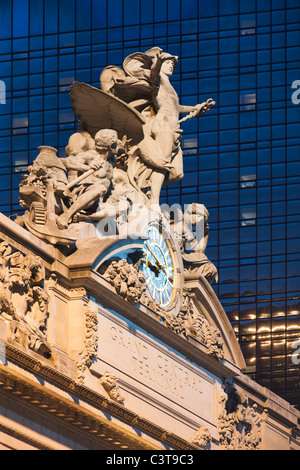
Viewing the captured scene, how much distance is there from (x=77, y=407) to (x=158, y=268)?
9760 mm

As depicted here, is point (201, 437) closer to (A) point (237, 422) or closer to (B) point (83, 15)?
(A) point (237, 422)

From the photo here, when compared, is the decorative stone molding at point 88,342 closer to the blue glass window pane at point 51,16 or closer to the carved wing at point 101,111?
the carved wing at point 101,111

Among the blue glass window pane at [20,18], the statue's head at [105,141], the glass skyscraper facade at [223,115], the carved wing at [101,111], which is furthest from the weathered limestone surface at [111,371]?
the blue glass window pane at [20,18]

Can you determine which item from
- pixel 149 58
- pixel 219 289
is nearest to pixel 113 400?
pixel 149 58

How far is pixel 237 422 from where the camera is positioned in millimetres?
67438

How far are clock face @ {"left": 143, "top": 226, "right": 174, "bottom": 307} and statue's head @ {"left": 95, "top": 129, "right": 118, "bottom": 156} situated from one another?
3.48 meters

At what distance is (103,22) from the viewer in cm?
10594

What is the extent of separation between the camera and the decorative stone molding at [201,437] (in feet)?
207

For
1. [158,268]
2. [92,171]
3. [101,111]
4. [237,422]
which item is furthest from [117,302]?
[237,422]

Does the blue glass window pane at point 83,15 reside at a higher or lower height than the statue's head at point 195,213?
higher

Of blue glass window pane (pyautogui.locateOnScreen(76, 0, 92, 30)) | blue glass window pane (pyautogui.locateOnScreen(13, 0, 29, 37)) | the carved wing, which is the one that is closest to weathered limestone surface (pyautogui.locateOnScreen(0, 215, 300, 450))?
the carved wing

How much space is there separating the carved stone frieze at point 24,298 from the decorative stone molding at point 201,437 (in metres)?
10.6

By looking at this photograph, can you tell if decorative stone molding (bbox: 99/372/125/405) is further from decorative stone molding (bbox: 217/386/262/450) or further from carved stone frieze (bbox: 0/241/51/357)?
decorative stone molding (bbox: 217/386/262/450)

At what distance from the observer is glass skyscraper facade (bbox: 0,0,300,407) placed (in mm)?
100812
